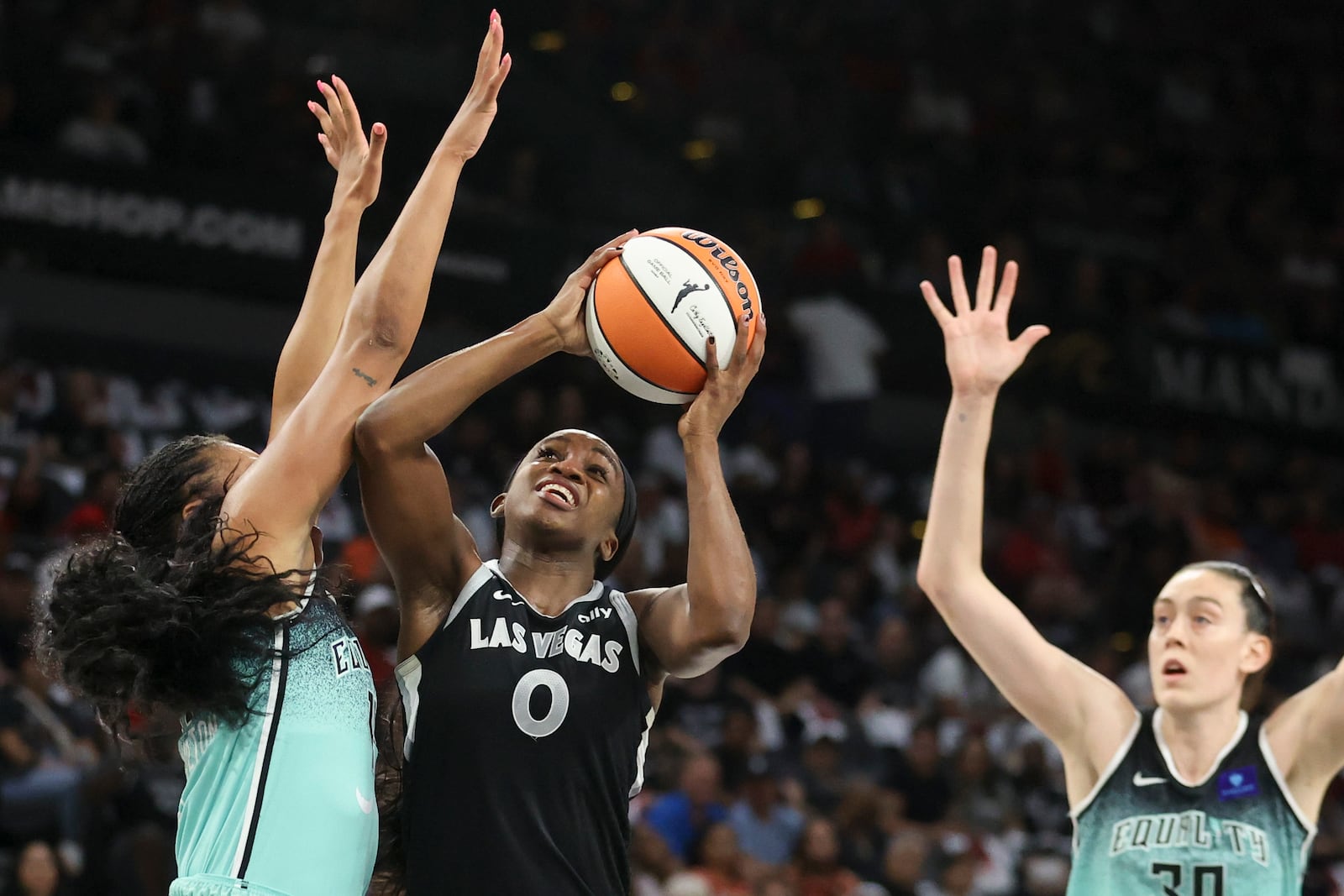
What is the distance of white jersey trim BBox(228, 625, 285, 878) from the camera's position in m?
3.45

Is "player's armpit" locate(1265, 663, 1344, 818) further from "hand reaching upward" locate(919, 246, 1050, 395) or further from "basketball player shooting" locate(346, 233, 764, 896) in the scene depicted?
"basketball player shooting" locate(346, 233, 764, 896)

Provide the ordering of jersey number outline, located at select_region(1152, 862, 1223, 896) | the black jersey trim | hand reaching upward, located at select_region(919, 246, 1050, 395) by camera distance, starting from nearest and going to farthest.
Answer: the black jersey trim, jersey number outline, located at select_region(1152, 862, 1223, 896), hand reaching upward, located at select_region(919, 246, 1050, 395)

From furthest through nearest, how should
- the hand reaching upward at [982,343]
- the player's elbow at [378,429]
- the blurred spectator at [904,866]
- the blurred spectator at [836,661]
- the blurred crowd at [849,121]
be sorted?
the blurred crowd at [849,121] → the blurred spectator at [836,661] → the blurred spectator at [904,866] → the hand reaching upward at [982,343] → the player's elbow at [378,429]

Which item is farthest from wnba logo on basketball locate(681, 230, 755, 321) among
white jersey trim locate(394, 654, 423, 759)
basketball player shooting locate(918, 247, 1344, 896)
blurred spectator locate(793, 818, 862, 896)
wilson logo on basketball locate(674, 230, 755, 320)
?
blurred spectator locate(793, 818, 862, 896)

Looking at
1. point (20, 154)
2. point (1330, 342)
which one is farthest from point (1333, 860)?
point (20, 154)

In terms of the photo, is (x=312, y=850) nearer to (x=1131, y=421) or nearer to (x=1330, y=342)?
(x=1131, y=421)

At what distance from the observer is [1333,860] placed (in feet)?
35.3

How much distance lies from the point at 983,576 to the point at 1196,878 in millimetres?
953

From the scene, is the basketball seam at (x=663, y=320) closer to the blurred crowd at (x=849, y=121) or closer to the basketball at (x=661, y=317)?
the basketball at (x=661, y=317)

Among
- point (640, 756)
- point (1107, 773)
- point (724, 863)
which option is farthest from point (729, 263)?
point (724, 863)

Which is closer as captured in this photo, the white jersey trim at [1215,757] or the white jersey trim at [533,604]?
the white jersey trim at [533,604]

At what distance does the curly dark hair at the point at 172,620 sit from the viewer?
3494 millimetres

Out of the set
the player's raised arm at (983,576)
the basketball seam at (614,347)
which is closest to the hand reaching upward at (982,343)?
the player's raised arm at (983,576)

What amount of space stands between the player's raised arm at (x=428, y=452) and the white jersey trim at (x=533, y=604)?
50mm
